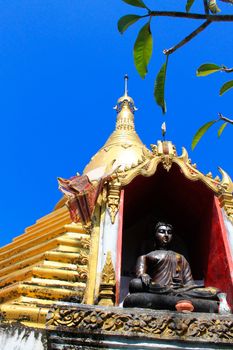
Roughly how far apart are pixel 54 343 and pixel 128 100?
1475 centimetres

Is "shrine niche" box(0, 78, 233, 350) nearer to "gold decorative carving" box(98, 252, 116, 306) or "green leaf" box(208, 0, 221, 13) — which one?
"gold decorative carving" box(98, 252, 116, 306)

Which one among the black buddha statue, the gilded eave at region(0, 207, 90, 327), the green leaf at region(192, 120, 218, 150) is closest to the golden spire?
the gilded eave at region(0, 207, 90, 327)

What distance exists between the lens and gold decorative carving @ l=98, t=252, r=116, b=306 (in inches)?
182

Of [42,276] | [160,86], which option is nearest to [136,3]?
[160,86]

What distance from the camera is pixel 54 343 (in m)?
3.83

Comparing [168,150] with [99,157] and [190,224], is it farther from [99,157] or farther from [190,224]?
[99,157]

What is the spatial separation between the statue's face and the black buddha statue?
0.41 m

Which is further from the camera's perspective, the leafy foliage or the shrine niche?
the shrine niche

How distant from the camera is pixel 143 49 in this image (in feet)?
6.76

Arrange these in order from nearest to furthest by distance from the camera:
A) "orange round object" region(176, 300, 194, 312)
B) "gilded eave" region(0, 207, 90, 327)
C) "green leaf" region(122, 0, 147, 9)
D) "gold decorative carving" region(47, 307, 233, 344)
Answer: "green leaf" region(122, 0, 147, 9)
"gold decorative carving" region(47, 307, 233, 344)
"orange round object" region(176, 300, 194, 312)
"gilded eave" region(0, 207, 90, 327)

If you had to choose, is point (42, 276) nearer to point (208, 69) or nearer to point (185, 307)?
point (185, 307)

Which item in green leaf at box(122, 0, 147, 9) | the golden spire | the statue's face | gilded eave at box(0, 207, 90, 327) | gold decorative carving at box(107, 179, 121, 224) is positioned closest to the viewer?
green leaf at box(122, 0, 147, 9)

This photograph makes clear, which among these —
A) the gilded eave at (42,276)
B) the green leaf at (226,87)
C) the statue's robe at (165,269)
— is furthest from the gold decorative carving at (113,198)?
the green leaf at (226,87)

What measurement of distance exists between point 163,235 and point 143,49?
4546mm
